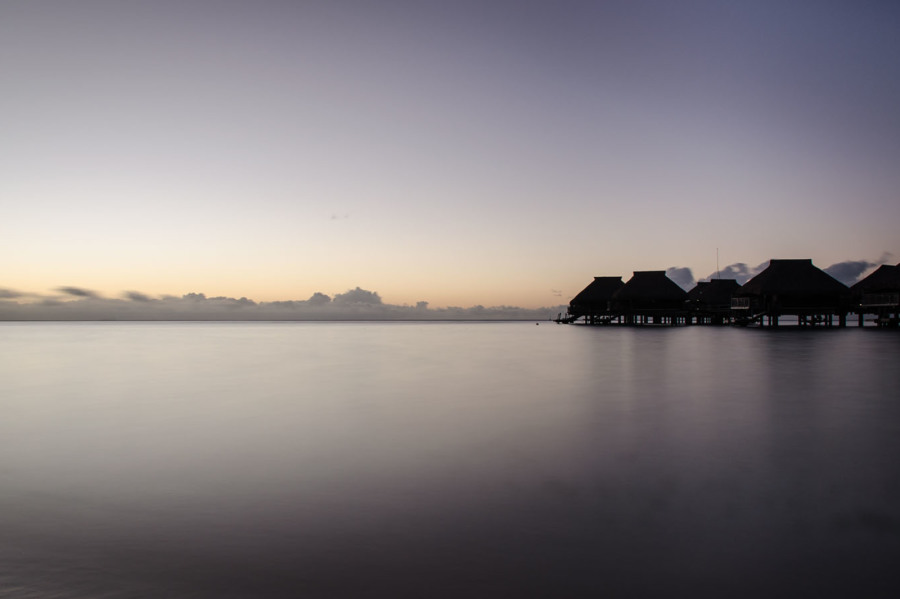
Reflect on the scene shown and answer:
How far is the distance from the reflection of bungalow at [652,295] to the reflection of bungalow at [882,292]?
18.4 metres

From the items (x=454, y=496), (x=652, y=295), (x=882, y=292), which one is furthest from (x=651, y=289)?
(x=454, y=496)

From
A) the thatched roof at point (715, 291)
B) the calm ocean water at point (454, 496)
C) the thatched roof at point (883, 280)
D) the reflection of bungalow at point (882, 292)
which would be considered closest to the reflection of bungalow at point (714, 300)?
the thatched roof at point (715, 291)

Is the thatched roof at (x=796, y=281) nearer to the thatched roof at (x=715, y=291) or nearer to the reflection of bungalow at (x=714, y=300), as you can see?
the reflection of bungalow at (x=714, y=300)

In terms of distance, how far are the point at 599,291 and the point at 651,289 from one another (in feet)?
37.1

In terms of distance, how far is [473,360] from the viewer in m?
31.7

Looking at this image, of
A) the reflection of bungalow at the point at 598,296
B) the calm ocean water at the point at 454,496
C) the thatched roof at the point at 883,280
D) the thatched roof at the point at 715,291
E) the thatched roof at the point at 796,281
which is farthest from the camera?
the thatched roof at the point at 715,291

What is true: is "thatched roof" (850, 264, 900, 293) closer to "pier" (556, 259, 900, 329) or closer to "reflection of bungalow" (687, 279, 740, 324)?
"pier" (556, 259, 900, 329)

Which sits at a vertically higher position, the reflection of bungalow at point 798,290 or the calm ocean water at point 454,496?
the reflection of bungalow at point 798,290

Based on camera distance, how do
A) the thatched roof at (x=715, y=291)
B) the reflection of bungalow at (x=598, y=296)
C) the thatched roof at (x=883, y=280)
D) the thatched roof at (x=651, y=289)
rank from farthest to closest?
1. the thatched roof at (x=715, y=291)
2. the reflection of bungalow at (x=598, y=296)
3. the thatched roof at (x=651, y=289)
4. the thatched roof at (x=883, y=280)

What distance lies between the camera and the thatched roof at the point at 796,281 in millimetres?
58406

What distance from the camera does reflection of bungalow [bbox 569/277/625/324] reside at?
269 feet

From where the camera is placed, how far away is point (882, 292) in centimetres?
5594

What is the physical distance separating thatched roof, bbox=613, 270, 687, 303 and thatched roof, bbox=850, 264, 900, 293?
63.2 feet

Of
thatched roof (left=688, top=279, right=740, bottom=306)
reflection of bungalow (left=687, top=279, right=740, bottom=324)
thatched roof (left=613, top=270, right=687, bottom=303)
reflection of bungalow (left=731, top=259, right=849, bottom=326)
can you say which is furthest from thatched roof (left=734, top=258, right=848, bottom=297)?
thatched roof (left=688, top=279, right=740, bottom=306)
